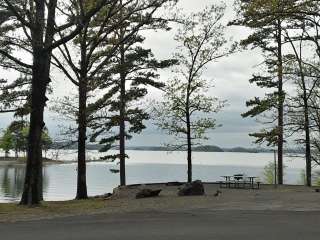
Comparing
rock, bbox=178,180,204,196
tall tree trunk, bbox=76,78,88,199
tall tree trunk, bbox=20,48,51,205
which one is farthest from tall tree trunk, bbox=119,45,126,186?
tall tree trunk, bbox=20,48,51,205

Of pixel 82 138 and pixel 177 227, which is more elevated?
pixel 82 138


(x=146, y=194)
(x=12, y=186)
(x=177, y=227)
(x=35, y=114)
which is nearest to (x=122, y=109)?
(x=146, y=194)

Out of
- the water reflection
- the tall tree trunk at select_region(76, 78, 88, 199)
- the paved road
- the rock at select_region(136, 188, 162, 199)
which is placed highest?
the tall tree trunk at select_region(76, 78, 88, 199)

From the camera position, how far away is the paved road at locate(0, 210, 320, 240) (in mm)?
10430

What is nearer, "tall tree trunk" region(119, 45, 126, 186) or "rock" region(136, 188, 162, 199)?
"rock" region(136, 188, 162, 199)

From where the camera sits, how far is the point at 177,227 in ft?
38.2

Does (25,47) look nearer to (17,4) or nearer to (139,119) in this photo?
(17,4)

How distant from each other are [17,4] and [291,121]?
23733mm

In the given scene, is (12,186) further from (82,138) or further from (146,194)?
(146,194)

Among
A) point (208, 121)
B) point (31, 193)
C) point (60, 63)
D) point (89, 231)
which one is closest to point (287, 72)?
point (208, 121)

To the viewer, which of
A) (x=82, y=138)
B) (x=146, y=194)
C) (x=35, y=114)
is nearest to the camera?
(x=35, y=114)

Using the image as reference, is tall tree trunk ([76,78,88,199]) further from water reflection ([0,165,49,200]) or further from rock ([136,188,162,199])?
water reflection ([0,165,49,200])

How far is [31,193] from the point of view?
18.3m

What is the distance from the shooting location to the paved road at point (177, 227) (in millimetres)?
10430
